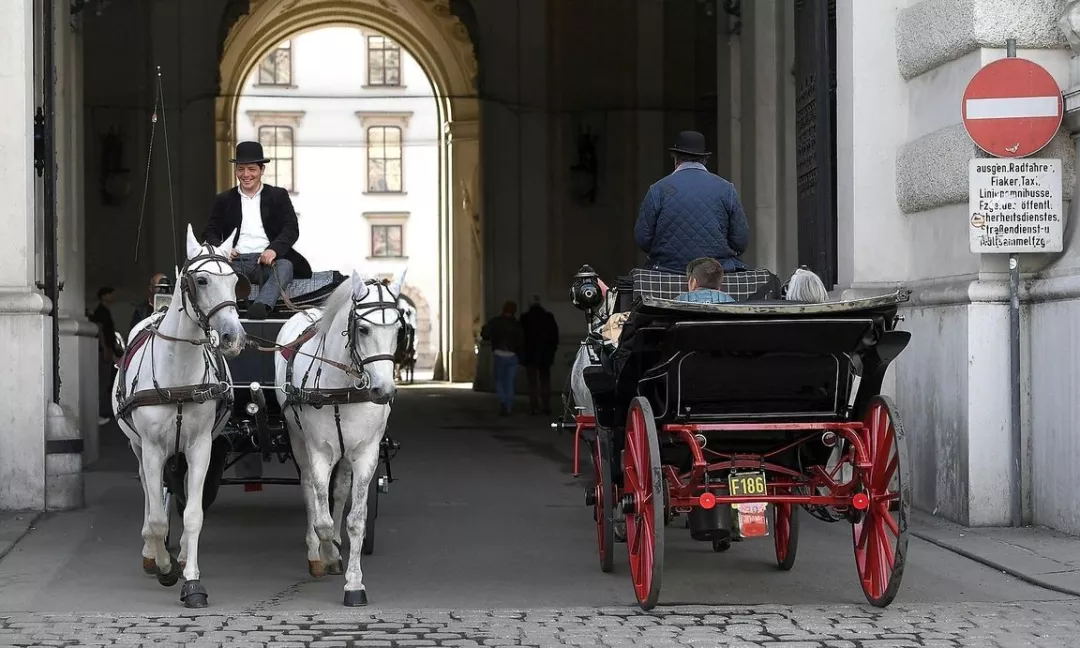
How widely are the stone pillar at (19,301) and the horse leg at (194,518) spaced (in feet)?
11.1

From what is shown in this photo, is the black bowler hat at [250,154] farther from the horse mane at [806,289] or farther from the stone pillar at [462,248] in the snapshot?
the stone pillar at [462,248]

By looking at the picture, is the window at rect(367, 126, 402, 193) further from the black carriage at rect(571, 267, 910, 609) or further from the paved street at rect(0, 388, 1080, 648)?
the black carriage at rect(571, 267, 910, 609)

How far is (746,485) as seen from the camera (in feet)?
22.8

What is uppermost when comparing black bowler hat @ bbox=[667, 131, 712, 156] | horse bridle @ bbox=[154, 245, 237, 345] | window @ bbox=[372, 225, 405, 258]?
window @ bbox=[372, 225, 405, 258]

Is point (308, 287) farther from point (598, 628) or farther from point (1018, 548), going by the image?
point (1018, 548)

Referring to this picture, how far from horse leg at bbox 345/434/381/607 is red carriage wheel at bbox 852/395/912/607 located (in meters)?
2.43

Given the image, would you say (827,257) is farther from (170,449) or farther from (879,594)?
(170,449)

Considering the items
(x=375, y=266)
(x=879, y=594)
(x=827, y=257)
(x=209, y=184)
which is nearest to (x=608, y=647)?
(x=879, y=594)

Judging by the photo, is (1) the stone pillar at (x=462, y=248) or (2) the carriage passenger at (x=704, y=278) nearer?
(2) the carriage passenger at (x=704, y=278)

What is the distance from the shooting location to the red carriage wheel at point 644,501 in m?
6.67

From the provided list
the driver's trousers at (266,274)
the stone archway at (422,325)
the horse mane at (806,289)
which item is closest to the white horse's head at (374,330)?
the driver's trousers at (266,274)

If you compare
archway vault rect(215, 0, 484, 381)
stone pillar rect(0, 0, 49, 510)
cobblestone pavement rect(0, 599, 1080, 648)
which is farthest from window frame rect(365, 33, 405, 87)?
cobblestone pavement rect(0, 599, 1080, 648)

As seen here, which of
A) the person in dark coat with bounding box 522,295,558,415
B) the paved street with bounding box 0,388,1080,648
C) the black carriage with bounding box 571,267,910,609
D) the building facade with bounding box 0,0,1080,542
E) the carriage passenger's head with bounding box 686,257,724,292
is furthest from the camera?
the person in dark coat with bounding box 522,295,558,415

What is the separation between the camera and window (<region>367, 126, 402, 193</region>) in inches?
2202
